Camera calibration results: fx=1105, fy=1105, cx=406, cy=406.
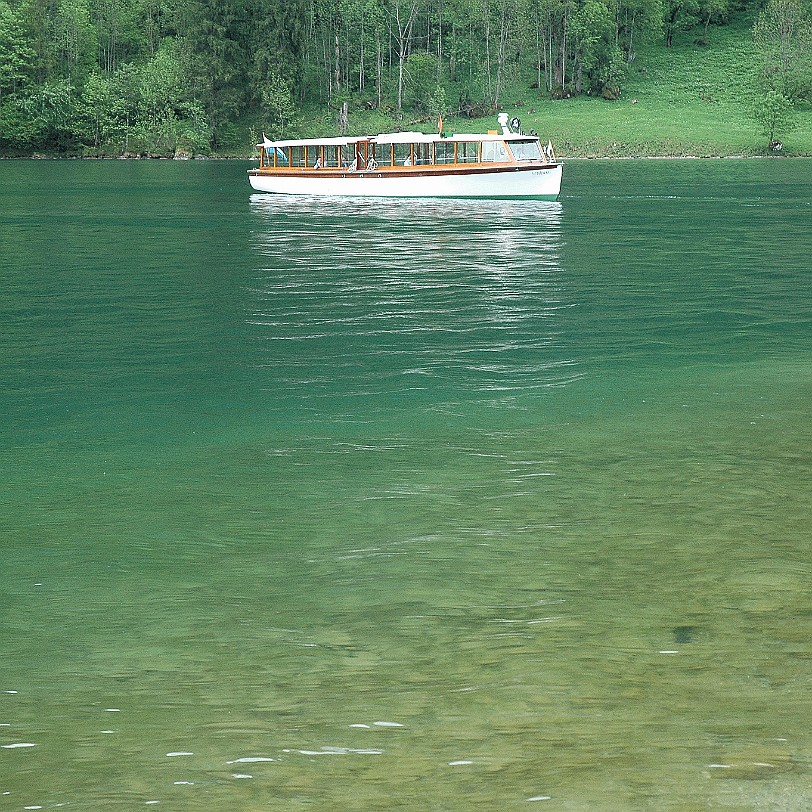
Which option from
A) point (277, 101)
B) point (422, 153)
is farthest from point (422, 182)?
point (277, 101)

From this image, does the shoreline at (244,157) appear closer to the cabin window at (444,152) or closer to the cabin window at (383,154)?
the cabin window at (383,154)

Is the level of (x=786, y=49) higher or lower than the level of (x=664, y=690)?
higher

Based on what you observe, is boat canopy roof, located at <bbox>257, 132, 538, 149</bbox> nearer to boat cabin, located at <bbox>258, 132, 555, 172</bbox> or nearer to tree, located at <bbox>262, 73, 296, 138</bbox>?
boat cabin, located at <bbox>258, 132, 555, 172</bbox>

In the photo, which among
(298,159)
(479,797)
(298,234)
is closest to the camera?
(479,797)

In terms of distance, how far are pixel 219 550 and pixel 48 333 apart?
1141cm

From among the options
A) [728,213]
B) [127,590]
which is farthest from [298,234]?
[127,590]

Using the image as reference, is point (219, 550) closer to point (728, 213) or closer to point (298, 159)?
point (728, 213)

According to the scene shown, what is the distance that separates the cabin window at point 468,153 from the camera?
51125 millimetres

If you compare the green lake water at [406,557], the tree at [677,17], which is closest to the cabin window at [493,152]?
the green lake water at [406,557]

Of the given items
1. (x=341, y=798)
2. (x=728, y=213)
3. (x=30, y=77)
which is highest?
(x=30, y=77)

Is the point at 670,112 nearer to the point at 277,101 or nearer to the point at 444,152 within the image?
the point at 277,101

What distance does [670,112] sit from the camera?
9831 cm

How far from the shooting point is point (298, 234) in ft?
123

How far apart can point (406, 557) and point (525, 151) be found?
4439 cm
